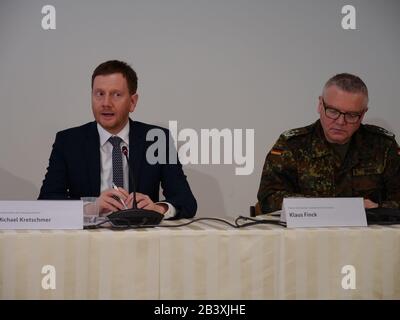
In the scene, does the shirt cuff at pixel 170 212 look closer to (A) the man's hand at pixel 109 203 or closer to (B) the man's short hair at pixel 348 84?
(A) the man's hand at pixel 109 203

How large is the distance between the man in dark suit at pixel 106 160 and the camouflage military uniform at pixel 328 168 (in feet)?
1.38

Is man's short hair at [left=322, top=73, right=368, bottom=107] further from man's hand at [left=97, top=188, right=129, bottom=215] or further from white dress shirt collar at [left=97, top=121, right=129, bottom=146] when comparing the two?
man's hand at [left=97, top=188, right=129, bottom=215]

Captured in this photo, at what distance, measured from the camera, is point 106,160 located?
2842mm

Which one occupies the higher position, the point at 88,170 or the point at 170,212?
the point at 88,170

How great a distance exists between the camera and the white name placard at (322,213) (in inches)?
77.3

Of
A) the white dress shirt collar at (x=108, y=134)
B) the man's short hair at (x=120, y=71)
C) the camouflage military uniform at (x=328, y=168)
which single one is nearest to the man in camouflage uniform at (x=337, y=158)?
the camouflage military uniform at (x=328, y=168)

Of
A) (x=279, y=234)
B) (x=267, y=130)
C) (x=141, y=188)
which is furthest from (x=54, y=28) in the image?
(x=279, y=234)

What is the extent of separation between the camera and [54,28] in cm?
312

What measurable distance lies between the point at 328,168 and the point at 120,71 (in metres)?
1.10

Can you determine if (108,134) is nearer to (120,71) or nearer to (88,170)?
(88,170)

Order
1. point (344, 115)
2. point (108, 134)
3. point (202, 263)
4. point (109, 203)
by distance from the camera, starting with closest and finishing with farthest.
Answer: point (202, 263)
point (109, 203)
point (344, 115)
point (108, 134)

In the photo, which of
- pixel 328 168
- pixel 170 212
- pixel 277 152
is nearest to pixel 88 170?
pixel 170 212

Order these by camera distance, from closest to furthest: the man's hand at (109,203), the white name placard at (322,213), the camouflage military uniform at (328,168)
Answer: the white name placard at (322,213) < the man's hand at (109,203) < the camouflage military uniform at (328,168)

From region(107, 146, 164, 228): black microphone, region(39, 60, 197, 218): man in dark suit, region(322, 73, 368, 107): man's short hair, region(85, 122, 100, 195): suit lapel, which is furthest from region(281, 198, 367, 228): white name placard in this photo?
region(85, 122, 100, 195): suit lapel
